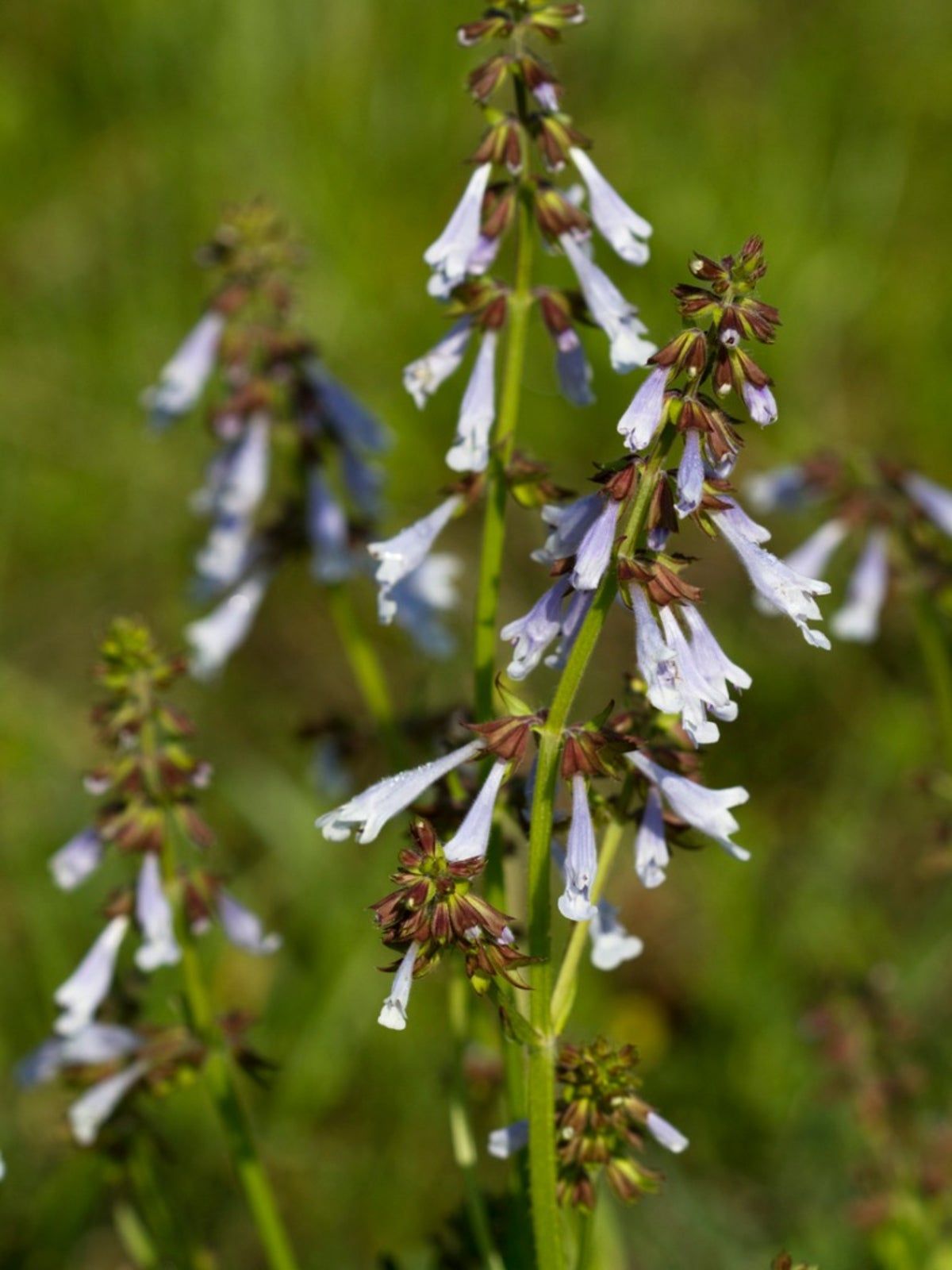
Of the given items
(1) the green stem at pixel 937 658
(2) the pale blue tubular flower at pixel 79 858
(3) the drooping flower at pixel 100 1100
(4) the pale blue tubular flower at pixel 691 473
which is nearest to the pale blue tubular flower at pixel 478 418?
(4) the pale blue tubular flower at pixel 691 473

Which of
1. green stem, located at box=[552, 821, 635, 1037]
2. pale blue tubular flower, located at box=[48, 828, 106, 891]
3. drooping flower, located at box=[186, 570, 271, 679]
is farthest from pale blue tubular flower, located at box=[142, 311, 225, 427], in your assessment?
green stem, located at box=[552, 821, 635, 1037]

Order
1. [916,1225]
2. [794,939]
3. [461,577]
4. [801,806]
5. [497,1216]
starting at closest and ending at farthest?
1. [497,1216]
2. [916,1225]
3. [794,939]
4. [801,806]
5. [461,577]

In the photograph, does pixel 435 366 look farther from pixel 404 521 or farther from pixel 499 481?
pixel 404 521

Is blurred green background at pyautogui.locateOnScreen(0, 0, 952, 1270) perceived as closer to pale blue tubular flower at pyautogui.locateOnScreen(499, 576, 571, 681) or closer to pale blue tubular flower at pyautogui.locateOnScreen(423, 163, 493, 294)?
pale blue tubular flower at pyautogui.locateOnScreen(499, 576, 571, 681)

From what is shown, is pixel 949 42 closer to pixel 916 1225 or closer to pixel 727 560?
pixel 727 560

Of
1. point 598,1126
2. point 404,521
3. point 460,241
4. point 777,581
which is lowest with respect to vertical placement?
point 598,1126

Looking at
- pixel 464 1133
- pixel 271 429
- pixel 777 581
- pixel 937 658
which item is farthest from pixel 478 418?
pixel 937 658

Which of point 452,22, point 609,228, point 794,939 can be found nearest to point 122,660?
point 609,228
